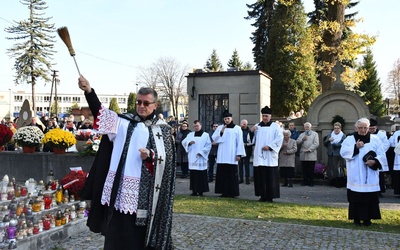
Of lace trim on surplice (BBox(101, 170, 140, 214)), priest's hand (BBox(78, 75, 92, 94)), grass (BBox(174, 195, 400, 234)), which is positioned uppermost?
priest's hand (BBox(78, 75, 92, 94))

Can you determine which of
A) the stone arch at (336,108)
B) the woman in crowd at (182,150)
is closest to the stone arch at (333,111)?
the stone arch at (336,108)

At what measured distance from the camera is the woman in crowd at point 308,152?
46.8 ft

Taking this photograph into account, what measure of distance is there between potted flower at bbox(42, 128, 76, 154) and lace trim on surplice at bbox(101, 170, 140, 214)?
264 inches

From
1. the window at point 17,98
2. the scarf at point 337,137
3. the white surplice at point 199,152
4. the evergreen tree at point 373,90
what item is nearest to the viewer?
the white surplice at point 199,152

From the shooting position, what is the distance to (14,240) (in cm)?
579

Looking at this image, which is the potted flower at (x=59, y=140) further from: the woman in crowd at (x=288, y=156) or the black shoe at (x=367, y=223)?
the black shoe at (x=367, y=223)

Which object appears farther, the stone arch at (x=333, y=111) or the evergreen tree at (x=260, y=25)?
the evergreen tree at (x=260, y=25)

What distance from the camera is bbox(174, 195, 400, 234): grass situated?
340 inches

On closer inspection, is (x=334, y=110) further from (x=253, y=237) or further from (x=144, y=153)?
(x=144, y=153)

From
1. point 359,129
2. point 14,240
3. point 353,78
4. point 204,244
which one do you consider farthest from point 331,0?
point 14,240

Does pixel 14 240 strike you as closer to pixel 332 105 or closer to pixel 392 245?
pixel 392 245

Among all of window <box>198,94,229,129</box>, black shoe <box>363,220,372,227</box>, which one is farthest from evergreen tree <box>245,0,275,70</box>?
black shoe <box>363,220,372,227</box>

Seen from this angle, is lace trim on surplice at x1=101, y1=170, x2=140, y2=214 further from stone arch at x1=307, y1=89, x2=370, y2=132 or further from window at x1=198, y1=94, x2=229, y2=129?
window at x1=198, y1=94, x2=229, y2=129

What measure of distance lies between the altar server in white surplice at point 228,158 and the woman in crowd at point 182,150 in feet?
10.9
